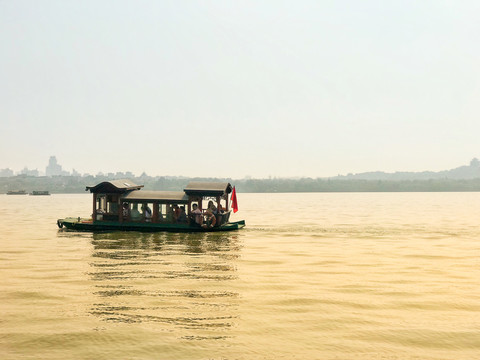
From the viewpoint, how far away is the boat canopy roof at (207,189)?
38.5 m

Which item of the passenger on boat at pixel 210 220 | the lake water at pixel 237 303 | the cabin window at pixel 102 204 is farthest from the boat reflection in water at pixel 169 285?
the cabin window at pixel 102 204

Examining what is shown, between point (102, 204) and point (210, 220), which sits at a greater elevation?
point (102, 204)

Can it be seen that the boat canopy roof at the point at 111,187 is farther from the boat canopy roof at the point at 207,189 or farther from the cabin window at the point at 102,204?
the boat canopy roof at the point at 207,189

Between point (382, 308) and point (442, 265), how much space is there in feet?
36.5

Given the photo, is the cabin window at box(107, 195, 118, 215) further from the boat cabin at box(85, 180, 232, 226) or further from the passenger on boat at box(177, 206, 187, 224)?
the passenger on boat at box(177, 206, 187, 224)

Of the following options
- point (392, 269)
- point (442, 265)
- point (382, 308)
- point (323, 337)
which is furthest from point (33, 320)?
point (442, 265)

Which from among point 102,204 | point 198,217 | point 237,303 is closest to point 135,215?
point 102,204

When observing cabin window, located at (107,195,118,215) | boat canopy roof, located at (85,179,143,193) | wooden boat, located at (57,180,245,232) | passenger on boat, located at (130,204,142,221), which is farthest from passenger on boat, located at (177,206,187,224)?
cabin window, located at (107,195,118,215)

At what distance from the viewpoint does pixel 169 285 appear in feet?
60.7

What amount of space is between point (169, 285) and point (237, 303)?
3.65 m

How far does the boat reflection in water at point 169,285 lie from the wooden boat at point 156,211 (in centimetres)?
444

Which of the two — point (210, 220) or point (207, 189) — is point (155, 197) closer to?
point (207, 189)

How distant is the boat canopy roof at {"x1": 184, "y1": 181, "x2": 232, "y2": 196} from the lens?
38.5 metres

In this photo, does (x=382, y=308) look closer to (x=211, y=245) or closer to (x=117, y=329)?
(x=117, y=329)
